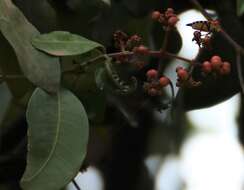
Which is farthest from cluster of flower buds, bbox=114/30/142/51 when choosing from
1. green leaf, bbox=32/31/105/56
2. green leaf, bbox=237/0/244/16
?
green leaf, bbox=237/0/244/16

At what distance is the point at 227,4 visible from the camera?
1503 mm

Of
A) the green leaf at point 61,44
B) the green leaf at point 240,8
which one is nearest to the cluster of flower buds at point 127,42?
the green leaf at point 61,44

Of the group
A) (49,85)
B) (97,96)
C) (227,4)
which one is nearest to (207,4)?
(227,4)

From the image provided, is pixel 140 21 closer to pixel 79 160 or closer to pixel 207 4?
pixel 207 4

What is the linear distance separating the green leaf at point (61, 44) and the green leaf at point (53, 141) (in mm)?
54

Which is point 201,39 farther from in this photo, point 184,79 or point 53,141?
point 53,141

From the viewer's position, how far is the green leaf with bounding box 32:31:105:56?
3.37 ft

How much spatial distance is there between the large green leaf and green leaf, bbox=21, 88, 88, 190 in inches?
1.0

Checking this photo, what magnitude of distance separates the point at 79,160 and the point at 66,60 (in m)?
0.16

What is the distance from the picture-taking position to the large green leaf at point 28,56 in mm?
1010

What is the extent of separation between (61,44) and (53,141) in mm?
123

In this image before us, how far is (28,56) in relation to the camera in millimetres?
1019

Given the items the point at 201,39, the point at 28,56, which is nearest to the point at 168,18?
the point at 201,39

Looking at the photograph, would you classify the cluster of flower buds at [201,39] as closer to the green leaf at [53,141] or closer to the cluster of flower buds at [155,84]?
the cluster of flower buds at [155,84]
